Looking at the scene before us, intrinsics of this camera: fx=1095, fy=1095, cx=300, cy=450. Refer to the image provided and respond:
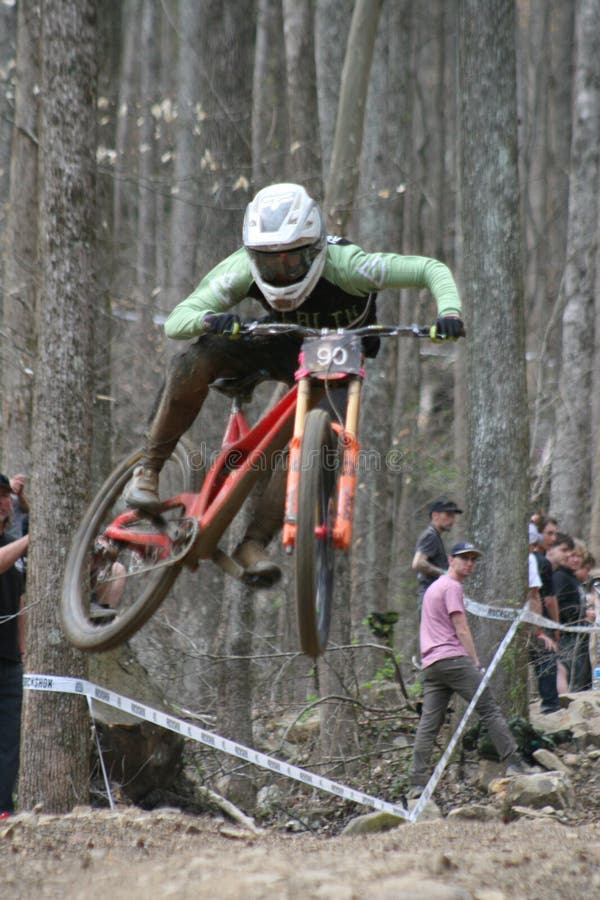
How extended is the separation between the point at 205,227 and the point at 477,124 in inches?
133

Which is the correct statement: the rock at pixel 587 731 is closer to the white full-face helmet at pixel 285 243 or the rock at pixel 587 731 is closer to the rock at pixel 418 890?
the rock at pixel 418 890

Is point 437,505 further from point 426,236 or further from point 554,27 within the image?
point 554,27

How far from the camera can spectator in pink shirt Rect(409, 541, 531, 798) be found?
8.65 metres

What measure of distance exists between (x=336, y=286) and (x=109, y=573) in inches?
94.3

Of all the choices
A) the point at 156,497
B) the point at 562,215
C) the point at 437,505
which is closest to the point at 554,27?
the point at 562,215

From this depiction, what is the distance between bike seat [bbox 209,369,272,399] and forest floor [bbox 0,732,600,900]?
255 cm

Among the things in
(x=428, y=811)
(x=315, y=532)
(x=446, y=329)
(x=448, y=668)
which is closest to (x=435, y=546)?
(x=448, y=668)

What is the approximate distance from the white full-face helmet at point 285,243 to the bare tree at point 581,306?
10824 mm

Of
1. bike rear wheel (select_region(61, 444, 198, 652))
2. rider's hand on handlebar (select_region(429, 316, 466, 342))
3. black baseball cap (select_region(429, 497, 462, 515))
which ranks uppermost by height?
rider's hand on handlebar (select_region(429, 316, 466, 342))

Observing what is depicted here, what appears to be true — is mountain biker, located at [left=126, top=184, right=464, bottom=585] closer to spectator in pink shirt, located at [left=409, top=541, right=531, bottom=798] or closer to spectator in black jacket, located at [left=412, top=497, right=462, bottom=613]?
spectator in pink shirt, located at [left=409, top=541, right=531, bottom=798]

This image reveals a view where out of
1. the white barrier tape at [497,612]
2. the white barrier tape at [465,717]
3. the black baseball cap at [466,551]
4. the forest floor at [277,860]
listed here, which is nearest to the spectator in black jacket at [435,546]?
the white barrier tape at [497,612]

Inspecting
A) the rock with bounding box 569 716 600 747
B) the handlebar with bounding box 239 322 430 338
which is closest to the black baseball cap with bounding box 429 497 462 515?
the rock with bounding box 569 716 600 747

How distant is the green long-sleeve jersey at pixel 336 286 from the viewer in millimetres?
5938

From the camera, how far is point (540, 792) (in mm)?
7996
